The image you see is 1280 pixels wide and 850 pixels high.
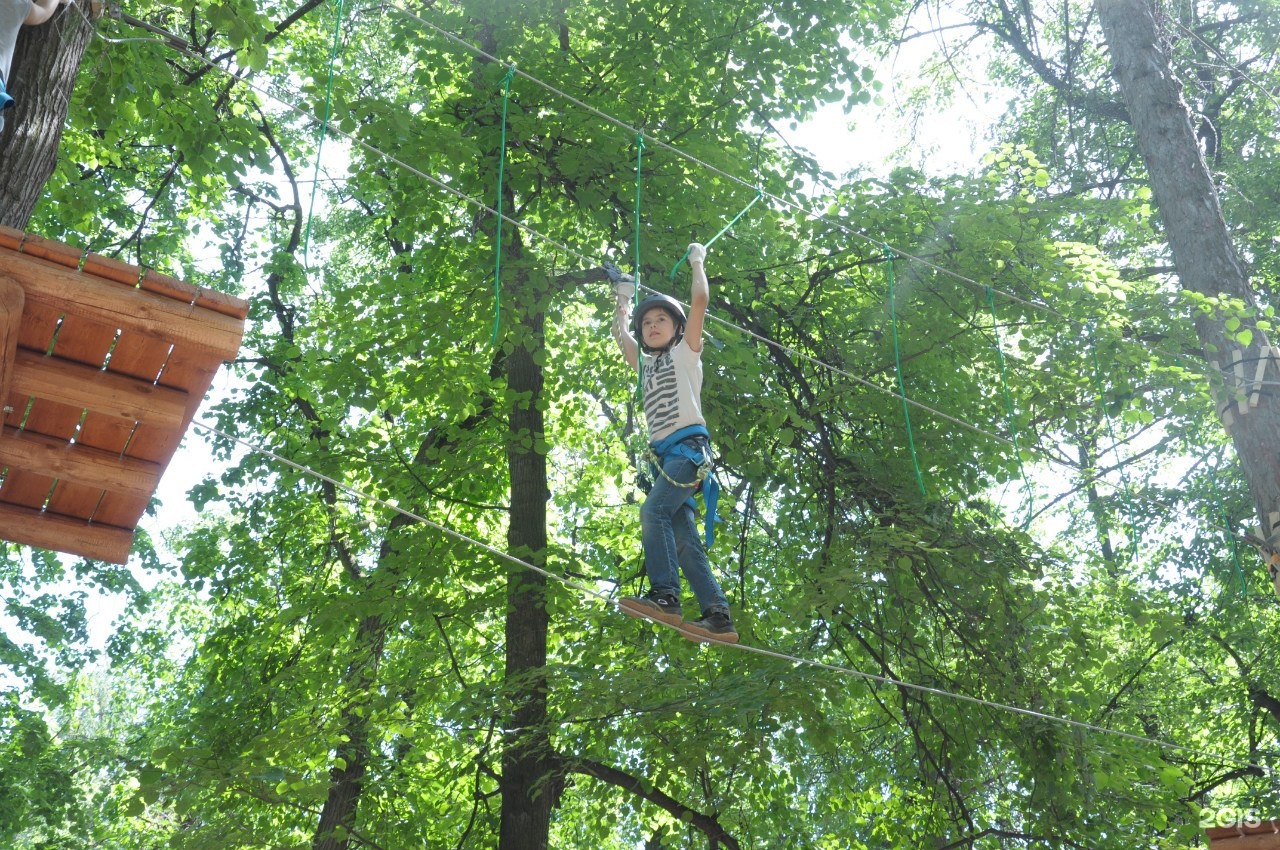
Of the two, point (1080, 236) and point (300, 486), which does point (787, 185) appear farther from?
point (300, 486)

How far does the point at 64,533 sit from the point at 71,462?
0.97 feet

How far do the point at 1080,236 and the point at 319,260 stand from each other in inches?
334

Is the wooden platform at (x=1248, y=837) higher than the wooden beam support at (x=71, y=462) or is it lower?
lower

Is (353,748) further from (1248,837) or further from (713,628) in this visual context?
(1248,837)

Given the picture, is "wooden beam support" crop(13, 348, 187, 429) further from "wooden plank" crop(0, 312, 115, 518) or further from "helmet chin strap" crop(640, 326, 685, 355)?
"helmet chin strap" crop(640, 326, 685, 355)

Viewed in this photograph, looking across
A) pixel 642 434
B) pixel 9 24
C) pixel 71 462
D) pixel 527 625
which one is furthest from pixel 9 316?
pixel 642 434

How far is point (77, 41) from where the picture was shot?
4387mm

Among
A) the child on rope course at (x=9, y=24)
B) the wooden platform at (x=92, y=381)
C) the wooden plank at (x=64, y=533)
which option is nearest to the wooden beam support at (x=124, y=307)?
the wooden platform at (x=92, y=381)

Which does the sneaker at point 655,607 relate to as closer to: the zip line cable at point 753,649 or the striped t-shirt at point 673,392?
the zip line cable at point 753,649

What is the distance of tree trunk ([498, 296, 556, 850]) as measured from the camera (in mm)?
7852

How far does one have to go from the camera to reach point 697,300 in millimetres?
4707

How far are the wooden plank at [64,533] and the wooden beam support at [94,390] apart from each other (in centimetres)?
45

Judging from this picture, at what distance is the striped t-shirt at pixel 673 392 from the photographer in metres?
4.71

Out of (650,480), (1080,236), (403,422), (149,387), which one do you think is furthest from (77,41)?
(1080,236)
